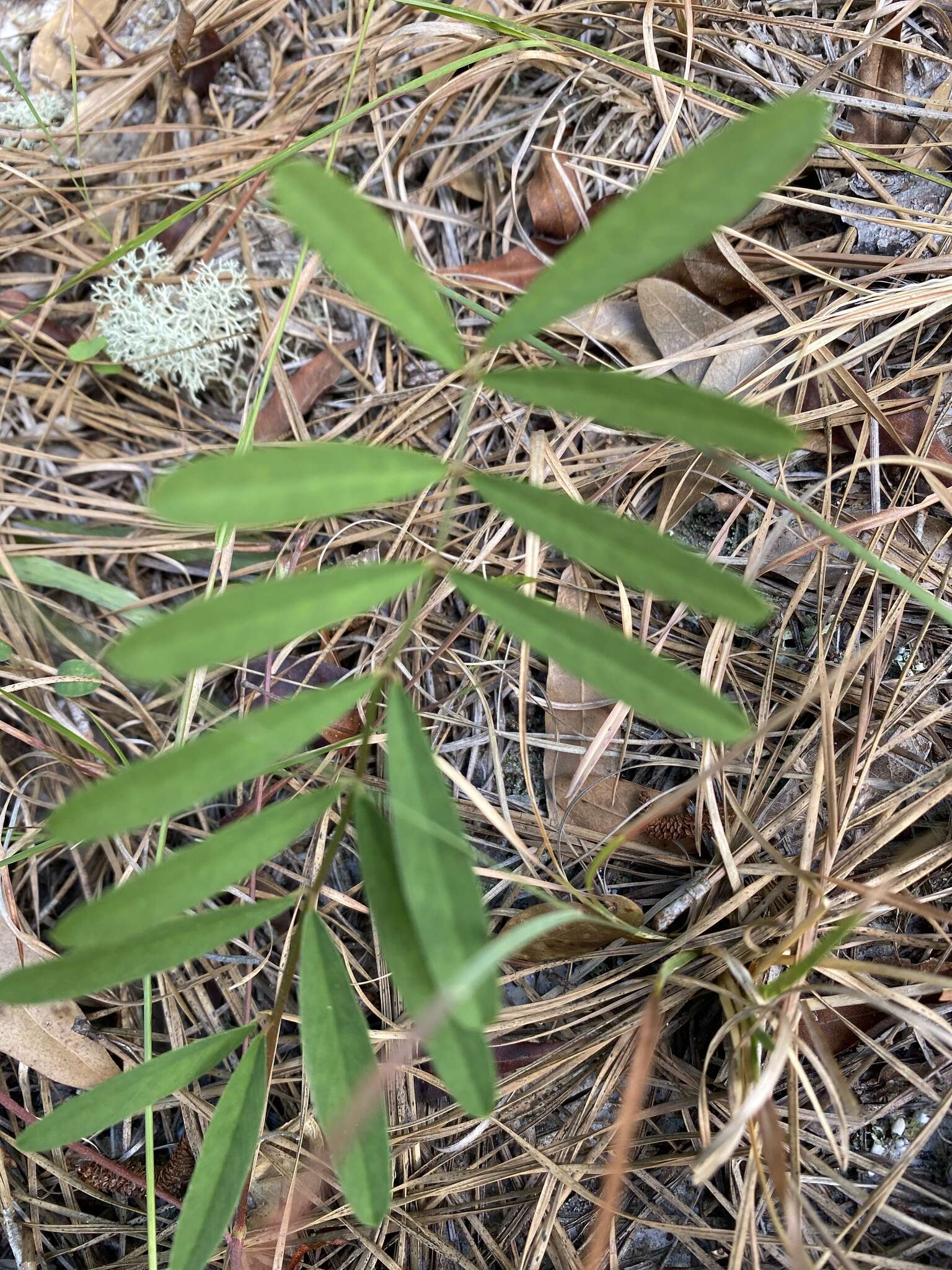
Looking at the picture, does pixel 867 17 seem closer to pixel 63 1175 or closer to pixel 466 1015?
pixel 466 1015

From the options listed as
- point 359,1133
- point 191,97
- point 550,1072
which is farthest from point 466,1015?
point 191,97

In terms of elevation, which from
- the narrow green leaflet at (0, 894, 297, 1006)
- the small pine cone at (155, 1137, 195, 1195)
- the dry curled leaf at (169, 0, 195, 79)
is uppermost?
the dry curled leaf at (169, 0, 195, 79)

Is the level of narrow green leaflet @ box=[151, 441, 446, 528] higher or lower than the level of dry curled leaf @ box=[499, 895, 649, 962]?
higher

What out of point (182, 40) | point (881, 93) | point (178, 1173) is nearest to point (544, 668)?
point (178, 1173)

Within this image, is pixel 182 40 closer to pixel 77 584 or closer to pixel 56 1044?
pixel 77 584

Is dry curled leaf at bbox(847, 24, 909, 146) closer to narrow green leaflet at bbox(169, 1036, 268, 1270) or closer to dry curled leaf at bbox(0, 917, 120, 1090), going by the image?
narrow green leaflet at bbox(169, 1036, 268, 1270)

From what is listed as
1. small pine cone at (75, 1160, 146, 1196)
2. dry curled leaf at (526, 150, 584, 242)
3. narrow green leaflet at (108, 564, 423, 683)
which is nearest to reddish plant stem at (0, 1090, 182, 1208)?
small pine cone at (75, 1160, 146, 1196)
